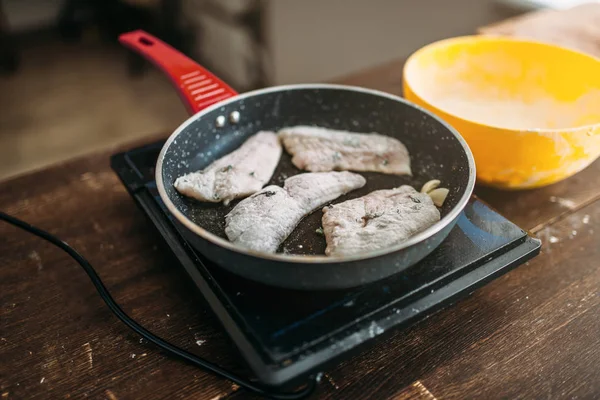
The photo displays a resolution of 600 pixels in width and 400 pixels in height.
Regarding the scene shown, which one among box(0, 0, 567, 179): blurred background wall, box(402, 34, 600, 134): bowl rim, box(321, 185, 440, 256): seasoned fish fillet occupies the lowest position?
box(0, 0, 567, 179): blurred background wall

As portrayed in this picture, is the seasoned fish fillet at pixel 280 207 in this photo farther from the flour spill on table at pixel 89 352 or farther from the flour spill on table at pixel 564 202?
the flour spill on table at pixel 564 202

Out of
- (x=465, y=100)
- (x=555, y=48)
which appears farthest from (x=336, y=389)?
(x=555, y=48)

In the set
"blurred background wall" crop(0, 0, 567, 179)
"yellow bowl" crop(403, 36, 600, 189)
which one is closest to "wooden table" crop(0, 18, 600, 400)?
"yellow bowl" crop(403, 36, 600, 189)

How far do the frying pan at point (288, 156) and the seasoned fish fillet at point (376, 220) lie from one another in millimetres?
35

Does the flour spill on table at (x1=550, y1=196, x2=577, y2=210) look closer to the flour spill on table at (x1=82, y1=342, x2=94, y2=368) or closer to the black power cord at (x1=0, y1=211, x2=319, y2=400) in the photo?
the black power cord at (x1=0, y1=211, x2=319, y2=400)

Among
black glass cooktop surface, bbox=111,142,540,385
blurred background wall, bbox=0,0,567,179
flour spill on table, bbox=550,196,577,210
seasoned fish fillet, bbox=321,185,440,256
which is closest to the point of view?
black glass cooktop surface, bbox=111,142,540,385

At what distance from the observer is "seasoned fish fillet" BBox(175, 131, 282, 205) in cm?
80

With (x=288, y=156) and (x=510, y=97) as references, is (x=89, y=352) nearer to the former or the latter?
(x=288, y=156)

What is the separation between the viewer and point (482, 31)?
1.43 meters

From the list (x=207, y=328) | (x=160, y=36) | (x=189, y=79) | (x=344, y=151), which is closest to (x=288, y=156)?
(x=344, y=151)

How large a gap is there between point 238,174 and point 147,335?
0.31 metres

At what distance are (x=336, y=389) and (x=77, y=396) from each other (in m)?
0.33

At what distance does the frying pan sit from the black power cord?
126 millimetres

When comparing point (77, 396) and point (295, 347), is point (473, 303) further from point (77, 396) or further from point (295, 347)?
point (77, 396)
